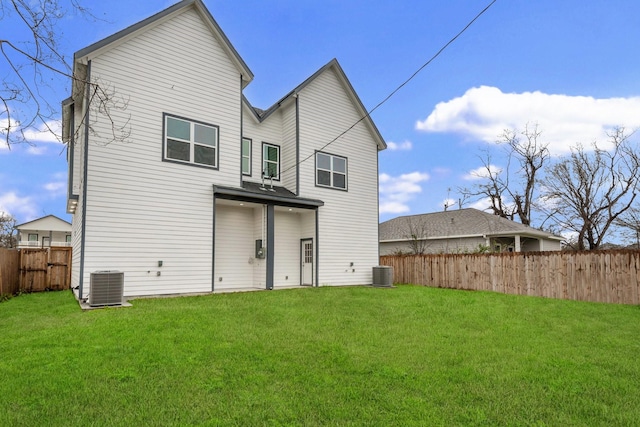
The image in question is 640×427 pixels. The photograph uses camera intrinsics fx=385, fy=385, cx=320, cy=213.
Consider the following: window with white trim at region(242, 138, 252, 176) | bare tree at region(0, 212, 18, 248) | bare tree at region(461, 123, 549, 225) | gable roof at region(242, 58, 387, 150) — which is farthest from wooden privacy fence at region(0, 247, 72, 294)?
bare tree at region(0, 212, 18, 248)

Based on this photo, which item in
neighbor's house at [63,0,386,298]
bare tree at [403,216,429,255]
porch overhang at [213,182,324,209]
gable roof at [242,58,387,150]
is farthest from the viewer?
bare tree at [403,216,429,255]

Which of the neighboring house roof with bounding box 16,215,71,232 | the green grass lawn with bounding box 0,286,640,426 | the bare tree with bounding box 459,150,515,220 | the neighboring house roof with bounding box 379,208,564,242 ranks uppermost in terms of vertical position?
the bare tree with bounding box 459,150,515,220

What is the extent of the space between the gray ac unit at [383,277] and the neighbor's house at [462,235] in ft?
23.3

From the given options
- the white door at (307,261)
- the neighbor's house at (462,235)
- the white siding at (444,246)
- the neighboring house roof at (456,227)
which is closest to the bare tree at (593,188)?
the neighbor's house at (462,235)

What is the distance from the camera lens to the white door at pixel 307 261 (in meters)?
14.4

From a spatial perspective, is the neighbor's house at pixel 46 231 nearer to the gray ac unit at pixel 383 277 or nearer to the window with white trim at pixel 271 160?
the window with white trim at pixel 271 160

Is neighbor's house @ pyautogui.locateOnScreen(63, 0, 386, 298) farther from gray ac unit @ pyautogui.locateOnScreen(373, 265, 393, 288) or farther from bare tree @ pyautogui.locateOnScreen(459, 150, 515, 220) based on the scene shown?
bare tree @ pyautogui.locateOnScreen(459, 150, 515, 220)

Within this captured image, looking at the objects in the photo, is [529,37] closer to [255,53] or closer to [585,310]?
[585,310]

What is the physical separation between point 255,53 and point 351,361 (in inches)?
510

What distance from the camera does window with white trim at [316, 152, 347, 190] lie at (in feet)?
48.7

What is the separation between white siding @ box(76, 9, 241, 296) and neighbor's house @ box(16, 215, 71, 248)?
35.5m

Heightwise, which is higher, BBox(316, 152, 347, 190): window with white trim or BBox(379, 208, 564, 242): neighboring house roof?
BBox(316, 152, 347, 190): window with white trim

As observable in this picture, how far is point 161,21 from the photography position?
11148 millimetres

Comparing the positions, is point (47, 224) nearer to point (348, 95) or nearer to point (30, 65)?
point (348, 95)
